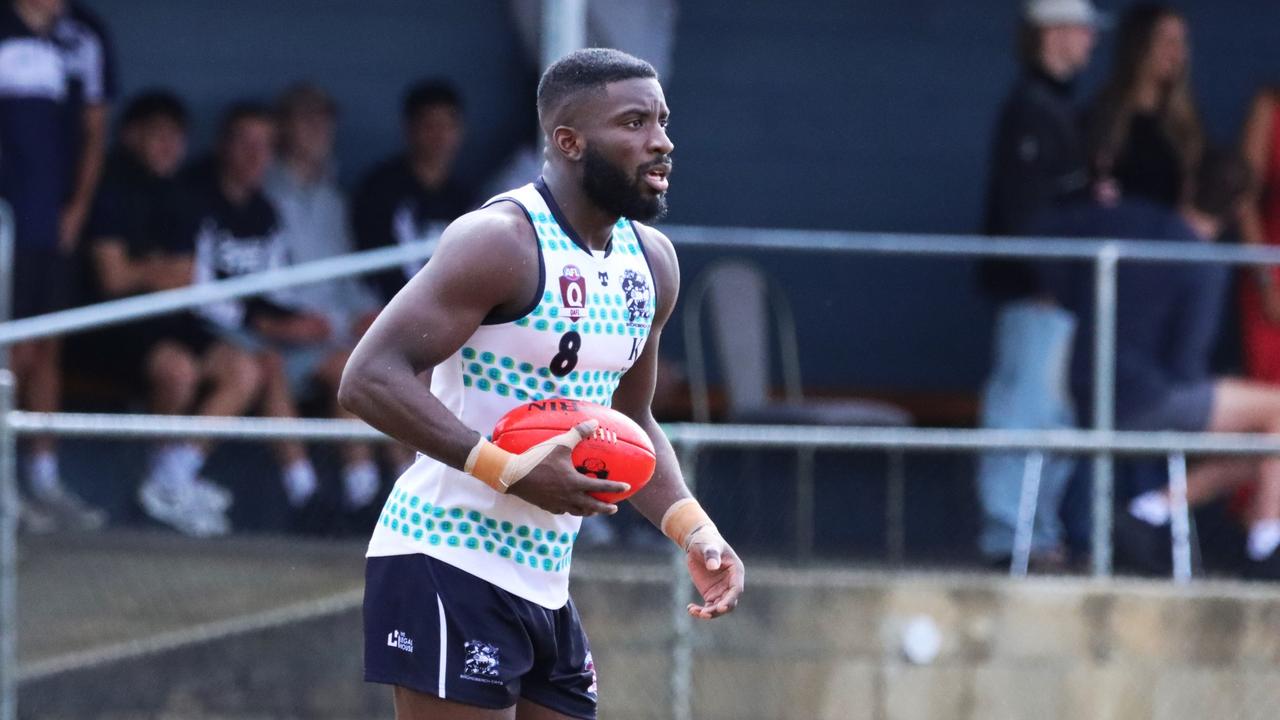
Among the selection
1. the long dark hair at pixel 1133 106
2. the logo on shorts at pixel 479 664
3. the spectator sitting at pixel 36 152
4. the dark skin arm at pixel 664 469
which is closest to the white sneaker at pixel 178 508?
the spectator sitting at pixel 36 152

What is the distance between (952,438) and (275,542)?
2486 millimetres

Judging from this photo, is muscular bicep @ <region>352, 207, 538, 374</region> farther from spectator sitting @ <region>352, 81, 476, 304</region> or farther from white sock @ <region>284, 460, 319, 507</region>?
spectator sitting @ <region>352, 81, 476, 304</region>

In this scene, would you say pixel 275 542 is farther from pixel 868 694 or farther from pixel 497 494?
pixel 497 494

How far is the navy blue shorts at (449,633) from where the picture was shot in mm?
4281

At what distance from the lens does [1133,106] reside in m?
9.23

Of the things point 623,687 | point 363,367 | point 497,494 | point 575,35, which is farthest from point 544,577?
point 575,35

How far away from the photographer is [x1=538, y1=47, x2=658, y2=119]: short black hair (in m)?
4.35

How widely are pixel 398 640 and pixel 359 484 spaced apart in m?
3.63

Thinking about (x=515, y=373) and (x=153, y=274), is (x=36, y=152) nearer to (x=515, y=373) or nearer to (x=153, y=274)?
(x=153, y=274)

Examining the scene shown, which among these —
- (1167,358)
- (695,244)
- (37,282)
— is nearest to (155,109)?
(37,282)

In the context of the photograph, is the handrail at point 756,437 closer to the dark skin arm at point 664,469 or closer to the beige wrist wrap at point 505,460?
the dark skin arm at point 664,469

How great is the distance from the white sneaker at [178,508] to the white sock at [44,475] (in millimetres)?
637

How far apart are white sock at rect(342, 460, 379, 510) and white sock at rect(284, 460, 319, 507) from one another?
13cm

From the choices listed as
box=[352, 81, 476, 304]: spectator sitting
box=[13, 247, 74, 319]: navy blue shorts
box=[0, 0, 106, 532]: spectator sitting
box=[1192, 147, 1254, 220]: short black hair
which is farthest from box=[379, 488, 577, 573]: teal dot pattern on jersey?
box=[1192, 147, 1254, 220]: short black hair
